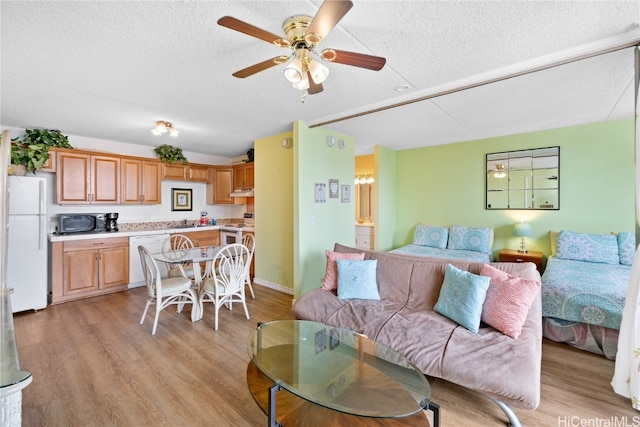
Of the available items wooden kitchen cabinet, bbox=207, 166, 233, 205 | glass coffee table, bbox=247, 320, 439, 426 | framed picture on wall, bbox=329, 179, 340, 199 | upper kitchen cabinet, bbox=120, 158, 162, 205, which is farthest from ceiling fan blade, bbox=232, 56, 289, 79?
wooden kitchen cabinet, bbox=207, 166, 233, 205

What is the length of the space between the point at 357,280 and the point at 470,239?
2706mm

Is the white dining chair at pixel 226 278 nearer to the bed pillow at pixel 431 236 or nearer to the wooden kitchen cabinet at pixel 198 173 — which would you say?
the wooden kitchen cabinet at pixel 198 173

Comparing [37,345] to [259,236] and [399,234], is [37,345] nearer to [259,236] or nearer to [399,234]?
[259,236]

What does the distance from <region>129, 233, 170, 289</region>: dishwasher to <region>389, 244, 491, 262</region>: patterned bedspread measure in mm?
3840

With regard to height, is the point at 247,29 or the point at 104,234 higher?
the point at 247,29

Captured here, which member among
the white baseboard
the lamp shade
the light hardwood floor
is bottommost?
the light hardwood floor

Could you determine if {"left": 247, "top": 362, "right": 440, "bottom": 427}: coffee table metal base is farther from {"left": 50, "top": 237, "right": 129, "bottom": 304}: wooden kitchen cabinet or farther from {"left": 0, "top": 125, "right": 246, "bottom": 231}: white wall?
{"left": 0, "top": 125, "right": 246, "bottom": 231}: white wall

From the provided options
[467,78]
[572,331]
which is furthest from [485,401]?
[467,78]

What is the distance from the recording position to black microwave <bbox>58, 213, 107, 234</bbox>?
4074mm

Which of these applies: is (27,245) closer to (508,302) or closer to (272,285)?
(272,285)

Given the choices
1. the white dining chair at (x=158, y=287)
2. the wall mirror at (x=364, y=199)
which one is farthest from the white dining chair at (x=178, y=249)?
the wall mirror at (x=364, y=199)

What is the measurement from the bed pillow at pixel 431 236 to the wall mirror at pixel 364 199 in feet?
4.24

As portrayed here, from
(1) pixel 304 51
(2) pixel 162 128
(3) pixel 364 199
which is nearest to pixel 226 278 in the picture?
(2) pixel 162 128

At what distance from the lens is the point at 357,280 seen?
2766mm
